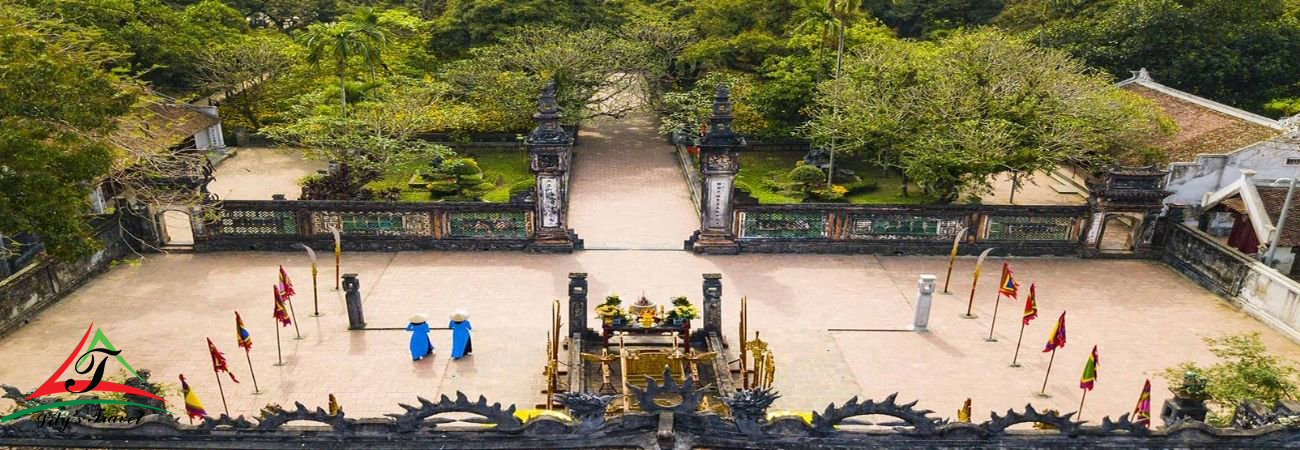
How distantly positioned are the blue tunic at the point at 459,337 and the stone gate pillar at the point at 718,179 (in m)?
7.64

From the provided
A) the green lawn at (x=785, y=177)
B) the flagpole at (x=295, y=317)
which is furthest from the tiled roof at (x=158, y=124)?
the green lawn at (x=785, y=177)

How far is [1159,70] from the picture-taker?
3416 cm

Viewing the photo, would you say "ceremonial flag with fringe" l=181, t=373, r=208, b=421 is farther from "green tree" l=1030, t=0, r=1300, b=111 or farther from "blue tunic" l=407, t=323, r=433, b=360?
"green tree" l=1030, t=0, r=1300, b=111

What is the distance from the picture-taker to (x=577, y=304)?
15.8 m

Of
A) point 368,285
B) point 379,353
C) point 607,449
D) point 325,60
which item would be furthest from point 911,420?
point 325,60

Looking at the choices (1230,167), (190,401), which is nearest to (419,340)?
(190,401)

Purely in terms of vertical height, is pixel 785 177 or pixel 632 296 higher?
pixel 785 177

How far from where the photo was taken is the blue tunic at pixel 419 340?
50.1 ft

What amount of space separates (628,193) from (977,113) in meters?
11.0

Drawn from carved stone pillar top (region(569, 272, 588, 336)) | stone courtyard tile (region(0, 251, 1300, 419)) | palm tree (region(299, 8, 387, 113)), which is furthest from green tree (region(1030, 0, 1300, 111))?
palm tree (region(299, 8, 387, 113))

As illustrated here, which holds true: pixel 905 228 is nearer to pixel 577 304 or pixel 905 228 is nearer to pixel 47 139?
pixel 577 304

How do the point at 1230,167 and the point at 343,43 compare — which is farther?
the point at 343,43

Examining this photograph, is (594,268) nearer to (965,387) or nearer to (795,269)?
(795,269)

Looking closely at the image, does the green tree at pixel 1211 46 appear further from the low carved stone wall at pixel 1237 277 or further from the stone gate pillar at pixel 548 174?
the stone gate pillar at pixel 548 174
